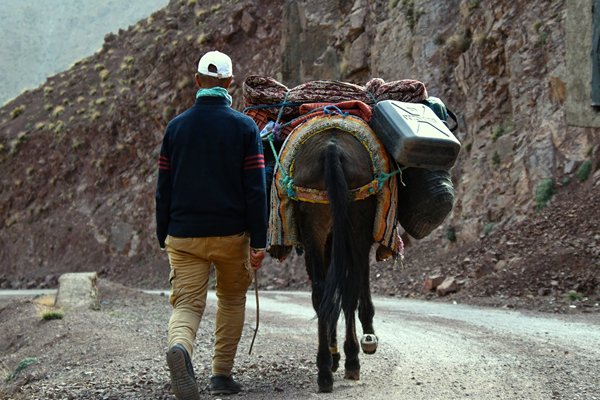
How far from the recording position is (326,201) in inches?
274

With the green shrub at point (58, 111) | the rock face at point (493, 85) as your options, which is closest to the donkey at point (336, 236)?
the rock face at point (493, 85)

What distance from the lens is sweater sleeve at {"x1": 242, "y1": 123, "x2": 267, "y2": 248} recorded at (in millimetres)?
6406

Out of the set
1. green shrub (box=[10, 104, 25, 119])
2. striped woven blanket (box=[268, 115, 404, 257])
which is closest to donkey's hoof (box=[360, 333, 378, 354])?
striped woven blanket (box=[268, 115, 404, 257])

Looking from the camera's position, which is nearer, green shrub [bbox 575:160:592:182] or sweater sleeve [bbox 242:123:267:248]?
sweater sleeve [bbox 242:123:267:248]

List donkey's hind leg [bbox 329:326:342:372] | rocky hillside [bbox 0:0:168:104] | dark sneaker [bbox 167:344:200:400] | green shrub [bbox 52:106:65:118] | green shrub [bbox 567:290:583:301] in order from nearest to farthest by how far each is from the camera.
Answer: dark sneaker [bbox 167:344:200:400], donkey's hind leg [bbox 329:326:342:372], green shrub [bbox 567:290:583:301], green shrub [bbox 52:106:65:118], rocky hillside [bbox 0:0:168:104]

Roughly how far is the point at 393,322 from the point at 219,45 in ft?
109

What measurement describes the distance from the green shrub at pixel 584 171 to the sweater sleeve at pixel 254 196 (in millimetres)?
12987

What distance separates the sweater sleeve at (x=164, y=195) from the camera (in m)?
6.43

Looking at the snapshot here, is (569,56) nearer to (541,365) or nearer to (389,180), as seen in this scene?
(389,180)

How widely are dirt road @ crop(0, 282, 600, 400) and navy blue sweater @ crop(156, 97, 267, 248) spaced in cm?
131

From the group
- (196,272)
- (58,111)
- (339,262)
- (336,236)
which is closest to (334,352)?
(339,262)

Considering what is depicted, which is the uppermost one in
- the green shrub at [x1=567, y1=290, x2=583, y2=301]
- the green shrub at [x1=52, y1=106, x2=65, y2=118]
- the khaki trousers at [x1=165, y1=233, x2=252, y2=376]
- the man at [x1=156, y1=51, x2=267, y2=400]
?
the green shrub at [x1=52, y1=106, x2=65, y2=118]

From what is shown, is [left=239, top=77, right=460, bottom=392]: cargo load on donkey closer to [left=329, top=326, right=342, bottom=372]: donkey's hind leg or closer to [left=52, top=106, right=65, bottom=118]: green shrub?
[left=329, top=326, right=342, bottom=372]: donkey's hind leg

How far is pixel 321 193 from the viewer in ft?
22.9
